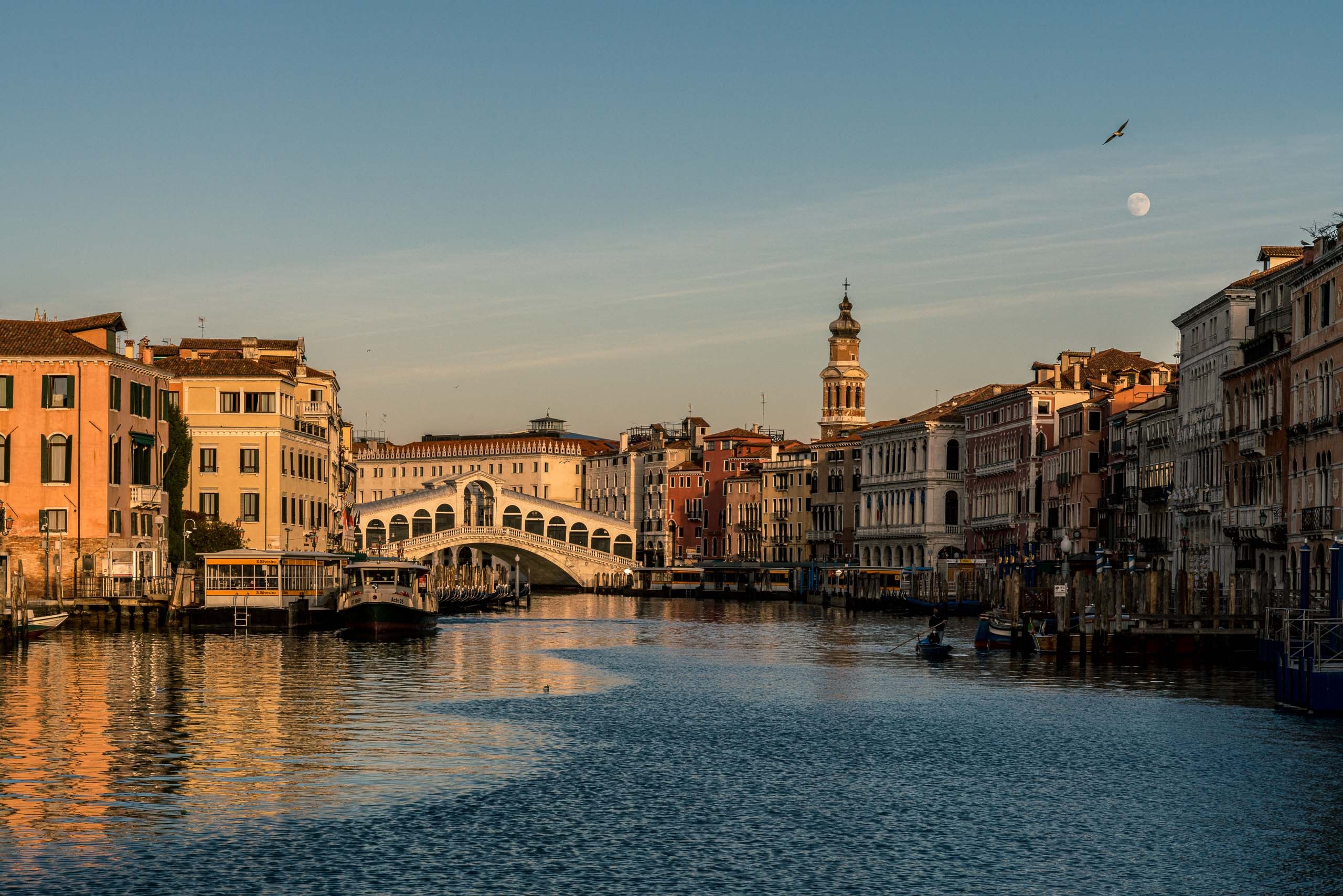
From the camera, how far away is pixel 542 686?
128ft

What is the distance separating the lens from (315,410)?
82.5m

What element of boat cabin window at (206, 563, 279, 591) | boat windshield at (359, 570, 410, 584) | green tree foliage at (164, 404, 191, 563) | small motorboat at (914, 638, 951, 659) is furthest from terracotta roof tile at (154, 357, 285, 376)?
small motorboat at (914, 638, 951, 659)

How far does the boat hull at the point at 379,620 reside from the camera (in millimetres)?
56031

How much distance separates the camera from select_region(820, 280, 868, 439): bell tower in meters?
138

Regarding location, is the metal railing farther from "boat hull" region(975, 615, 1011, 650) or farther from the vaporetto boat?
"boat hull" region(975, 615, 1011, 650)

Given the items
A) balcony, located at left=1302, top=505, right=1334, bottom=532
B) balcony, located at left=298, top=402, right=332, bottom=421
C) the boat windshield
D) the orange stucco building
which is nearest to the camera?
balcony, located at left=1302, top=505, right=1334, bottom=532

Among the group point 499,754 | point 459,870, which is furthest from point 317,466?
point 459,870

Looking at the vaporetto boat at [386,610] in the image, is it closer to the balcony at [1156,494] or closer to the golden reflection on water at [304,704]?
the golden reflection on water at [304,704]

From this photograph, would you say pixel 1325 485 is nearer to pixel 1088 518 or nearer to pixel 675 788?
pixel 675 788

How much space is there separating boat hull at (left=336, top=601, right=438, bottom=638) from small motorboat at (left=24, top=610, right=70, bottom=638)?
836 cm

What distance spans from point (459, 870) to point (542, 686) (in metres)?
21.0

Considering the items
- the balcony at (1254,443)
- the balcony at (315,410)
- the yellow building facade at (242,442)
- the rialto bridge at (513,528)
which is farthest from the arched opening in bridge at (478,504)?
the balcony at (1254,443)

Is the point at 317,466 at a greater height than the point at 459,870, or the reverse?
the point at 317,466

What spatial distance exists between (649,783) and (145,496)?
40.3 m
